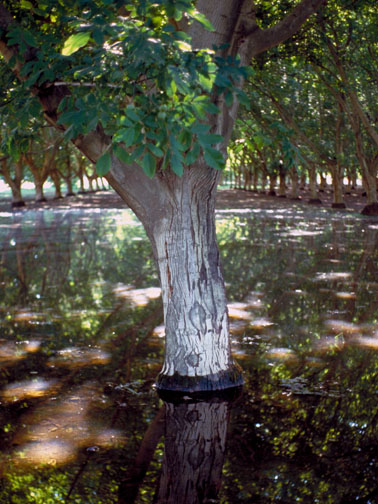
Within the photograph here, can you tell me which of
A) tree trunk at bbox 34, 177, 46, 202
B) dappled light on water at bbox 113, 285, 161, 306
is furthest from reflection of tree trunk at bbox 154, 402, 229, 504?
tree trunk at bbox 34, 177, 46, 202

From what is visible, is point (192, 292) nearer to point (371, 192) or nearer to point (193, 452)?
point (193, 452)

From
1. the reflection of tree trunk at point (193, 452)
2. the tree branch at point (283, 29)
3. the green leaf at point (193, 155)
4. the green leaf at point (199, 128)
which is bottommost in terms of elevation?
the reflection of tree trunk at point (193, 452)

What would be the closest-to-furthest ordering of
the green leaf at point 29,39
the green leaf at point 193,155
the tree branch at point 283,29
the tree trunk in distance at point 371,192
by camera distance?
the green leaf at point 193,155
the green leaf at point 29,39
the tree branch at point 283,29
the tree trunk in distance at point 371,192

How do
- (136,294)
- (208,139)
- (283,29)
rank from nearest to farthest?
(208,139), (283,29), (136,294)

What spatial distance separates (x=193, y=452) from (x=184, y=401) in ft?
3.36

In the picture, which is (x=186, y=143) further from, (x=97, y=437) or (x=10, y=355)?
(x=10, y=355)

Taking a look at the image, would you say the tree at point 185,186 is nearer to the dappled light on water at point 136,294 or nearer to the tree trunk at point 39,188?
Result: the dappled light on water at point 136,294

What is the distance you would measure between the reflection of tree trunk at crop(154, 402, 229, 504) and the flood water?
1 centimetres

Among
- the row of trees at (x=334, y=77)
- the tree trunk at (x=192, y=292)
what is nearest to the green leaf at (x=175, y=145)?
the tree trunk at (x=192, y=292)

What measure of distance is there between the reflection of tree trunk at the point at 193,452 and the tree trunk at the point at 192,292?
0.37m

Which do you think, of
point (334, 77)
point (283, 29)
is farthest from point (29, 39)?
point (334, 77)

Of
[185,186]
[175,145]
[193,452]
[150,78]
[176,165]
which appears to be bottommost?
[193,452]

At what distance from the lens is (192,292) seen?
19.6 ft

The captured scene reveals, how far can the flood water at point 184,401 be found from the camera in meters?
4.28
